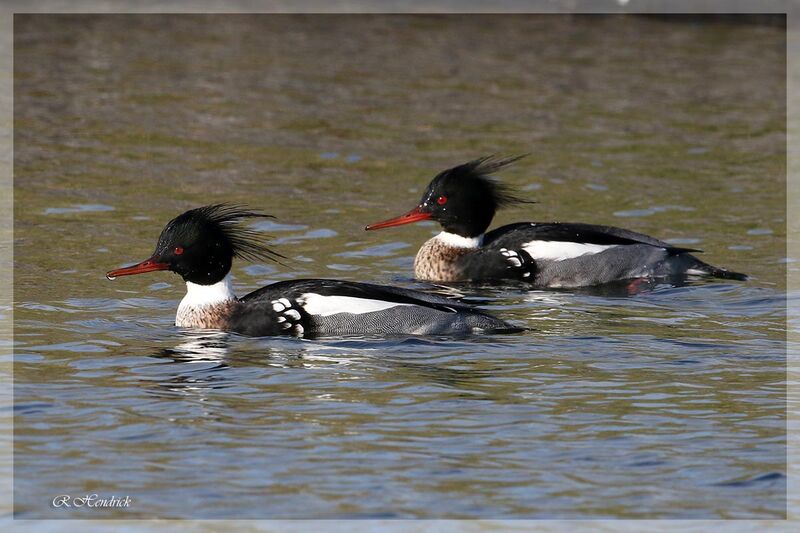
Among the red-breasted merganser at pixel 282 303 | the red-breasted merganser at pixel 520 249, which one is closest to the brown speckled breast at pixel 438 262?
the red-breasted merganser at pixel 520 249

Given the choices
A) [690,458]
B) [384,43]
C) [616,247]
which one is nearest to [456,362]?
[690,458]

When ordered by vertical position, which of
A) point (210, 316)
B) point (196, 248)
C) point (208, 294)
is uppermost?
point (196, 248)

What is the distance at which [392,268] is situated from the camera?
42.7 feet

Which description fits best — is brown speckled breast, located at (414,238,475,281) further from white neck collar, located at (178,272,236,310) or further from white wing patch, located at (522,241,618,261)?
white neck collar, located at (178,272,236,310)

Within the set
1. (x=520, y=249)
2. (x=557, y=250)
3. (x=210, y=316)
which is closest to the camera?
(x=210, y=316)

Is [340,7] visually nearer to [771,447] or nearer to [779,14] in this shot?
[779,14]

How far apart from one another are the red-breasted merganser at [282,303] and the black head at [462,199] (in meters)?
2.67

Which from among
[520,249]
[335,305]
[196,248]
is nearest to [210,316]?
[196,248]

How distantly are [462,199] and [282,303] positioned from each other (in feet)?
11.0

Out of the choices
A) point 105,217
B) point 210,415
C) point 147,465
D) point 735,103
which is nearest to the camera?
point 147,465

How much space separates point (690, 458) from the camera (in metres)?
7.53

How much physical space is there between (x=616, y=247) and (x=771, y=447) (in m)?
4.91

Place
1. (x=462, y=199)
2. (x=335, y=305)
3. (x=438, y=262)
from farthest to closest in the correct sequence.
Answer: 1. (x=462, y=199)
2. (x=438, y=262)
3. (x=335, y=305)

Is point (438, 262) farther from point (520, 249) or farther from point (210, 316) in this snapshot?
point (210, 316)
